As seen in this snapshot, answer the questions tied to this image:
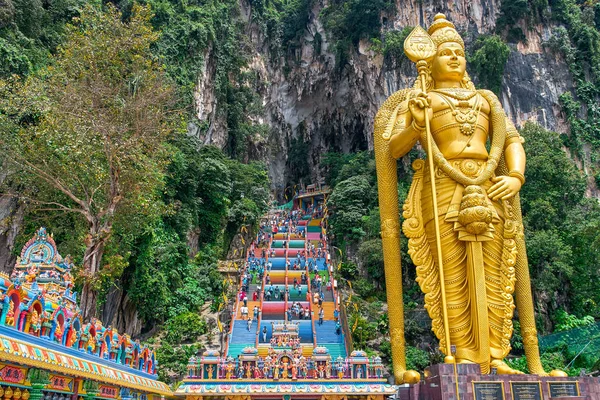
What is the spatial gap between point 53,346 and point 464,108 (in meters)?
5.30

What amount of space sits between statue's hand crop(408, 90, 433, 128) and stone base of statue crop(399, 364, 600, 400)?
2734mm

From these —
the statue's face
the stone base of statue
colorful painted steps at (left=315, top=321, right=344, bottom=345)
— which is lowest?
the stone base of statue

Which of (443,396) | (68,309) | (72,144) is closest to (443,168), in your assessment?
(443,396)

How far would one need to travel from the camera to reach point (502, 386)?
17.3 ft

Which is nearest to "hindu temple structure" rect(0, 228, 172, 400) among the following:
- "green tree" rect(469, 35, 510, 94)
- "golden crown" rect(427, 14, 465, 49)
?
"golden crown" rect(427, 14, 465, 49)

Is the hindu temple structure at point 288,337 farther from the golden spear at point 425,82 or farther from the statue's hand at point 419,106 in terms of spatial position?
the statue's hand at point 419,106

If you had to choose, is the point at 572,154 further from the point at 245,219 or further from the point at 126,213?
the point at 126,213

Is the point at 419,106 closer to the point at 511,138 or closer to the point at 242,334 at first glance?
the point at 511,138

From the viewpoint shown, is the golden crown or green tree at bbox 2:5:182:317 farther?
green tree at bbox 2:5:182:317

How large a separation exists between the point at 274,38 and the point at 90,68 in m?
23.8

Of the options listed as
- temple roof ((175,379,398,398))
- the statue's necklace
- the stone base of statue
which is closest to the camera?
the stone base of statue

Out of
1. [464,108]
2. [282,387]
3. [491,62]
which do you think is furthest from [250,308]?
[491,62]

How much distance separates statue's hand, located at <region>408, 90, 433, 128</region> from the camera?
6.18 meters

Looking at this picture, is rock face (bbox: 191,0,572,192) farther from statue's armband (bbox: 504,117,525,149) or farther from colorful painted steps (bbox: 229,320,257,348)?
statue's armband (bbox: 504,117,525,149)
